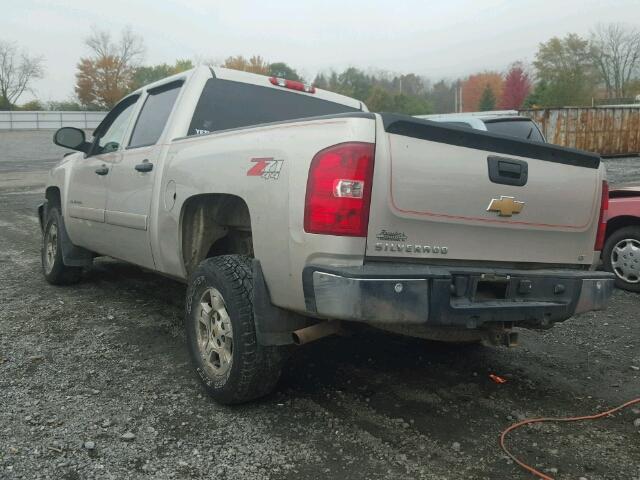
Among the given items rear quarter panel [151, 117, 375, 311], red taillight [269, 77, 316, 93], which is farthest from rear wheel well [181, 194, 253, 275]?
red taillight [269, 77, 316, 93]

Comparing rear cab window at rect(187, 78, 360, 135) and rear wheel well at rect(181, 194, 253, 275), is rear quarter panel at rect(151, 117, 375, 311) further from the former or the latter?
rear cab window at rect(187, 78, 360, 135)

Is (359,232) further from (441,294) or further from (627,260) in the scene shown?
(627,260)

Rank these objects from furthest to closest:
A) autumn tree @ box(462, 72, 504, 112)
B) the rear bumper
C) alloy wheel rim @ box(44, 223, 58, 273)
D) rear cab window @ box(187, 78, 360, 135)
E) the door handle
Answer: autumn tree @ box(462, 72, 504, 112)
alloy wheel rim @ box(44, 223, 58, 273)
rear cab window @ box(187, 78, 360, 135)
the door handle
the rear bumper

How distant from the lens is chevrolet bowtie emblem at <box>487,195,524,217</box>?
10.1ft

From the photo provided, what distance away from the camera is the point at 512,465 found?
9.15 feet

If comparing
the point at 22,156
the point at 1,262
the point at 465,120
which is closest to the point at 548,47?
the point at 22,156

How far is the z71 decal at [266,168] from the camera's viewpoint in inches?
116

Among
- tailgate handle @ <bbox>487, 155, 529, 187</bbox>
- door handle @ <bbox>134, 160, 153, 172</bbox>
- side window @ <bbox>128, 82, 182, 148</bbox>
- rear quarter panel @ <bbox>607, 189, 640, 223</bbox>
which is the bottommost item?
rear quarter panel @ <bbox>607, 189, 640, 223</bbox>

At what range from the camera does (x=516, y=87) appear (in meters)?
76.5

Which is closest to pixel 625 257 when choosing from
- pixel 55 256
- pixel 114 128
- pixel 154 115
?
pixel 154 115

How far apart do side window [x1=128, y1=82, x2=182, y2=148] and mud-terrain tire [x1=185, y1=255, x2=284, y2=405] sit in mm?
1447

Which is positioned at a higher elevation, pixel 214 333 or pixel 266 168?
pixel 266 168

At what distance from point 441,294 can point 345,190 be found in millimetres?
642

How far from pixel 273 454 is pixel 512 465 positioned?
1.10 metres
